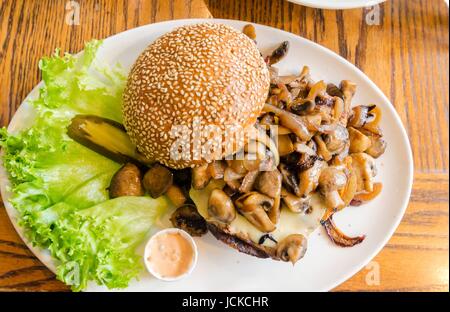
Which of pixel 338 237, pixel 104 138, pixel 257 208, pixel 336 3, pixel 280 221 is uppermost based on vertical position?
pixel 336 3

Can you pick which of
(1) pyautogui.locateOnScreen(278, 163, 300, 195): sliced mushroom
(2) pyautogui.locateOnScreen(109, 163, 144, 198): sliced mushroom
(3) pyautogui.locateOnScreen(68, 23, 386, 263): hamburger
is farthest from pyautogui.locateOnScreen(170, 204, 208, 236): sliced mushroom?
(1) pyautogui.locateOnScreen(278, 163, 300, 195): sliced mushroom

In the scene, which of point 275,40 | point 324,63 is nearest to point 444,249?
point 324,63

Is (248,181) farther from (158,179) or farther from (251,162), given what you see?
(158,179)

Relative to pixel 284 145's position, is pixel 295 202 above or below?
below

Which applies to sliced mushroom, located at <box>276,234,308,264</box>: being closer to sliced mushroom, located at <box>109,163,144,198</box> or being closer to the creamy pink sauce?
the creamy pink sauce

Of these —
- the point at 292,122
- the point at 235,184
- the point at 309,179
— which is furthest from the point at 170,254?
the point at 292,122

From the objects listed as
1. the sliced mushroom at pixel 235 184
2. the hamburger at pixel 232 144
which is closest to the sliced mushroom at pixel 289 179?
the hamburger at pixel 232 144

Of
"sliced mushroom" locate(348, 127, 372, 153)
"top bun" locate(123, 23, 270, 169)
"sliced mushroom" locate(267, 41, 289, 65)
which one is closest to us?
"top bun" locate(123, 23, 270, 169)
